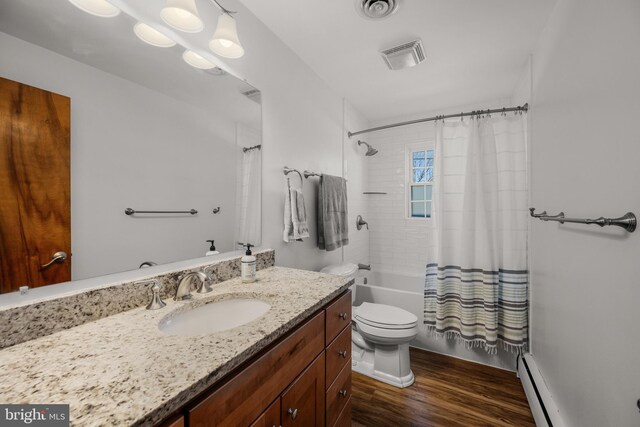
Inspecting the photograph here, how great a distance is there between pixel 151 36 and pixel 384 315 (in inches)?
84.7

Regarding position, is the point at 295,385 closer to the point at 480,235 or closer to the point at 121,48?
the point at 121,48

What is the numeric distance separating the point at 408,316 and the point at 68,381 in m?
1.93

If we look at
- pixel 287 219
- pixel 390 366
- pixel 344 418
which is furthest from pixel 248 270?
pixel 390 366

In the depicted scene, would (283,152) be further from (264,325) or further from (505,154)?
(505,154)

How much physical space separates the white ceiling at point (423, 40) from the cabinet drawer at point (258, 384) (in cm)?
168

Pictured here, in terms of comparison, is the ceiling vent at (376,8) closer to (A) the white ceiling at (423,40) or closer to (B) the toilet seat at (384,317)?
(A) the white ceiling at (423,40)

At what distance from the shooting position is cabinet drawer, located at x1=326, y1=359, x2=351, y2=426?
3.56 ft

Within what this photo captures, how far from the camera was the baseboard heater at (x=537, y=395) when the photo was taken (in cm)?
134

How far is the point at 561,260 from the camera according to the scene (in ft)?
4.38

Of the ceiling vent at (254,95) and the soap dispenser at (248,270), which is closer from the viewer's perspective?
the soap dispenser at (248,270)

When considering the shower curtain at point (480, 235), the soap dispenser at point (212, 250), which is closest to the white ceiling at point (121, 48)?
the soap dispenser at point (212, 250)

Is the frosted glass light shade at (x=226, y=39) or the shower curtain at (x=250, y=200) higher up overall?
the frosted glass light shade at (x=226, y=39)

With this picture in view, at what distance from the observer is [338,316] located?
116 centimetres

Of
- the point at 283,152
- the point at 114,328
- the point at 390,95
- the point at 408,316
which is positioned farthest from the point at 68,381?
the point at 390,95
